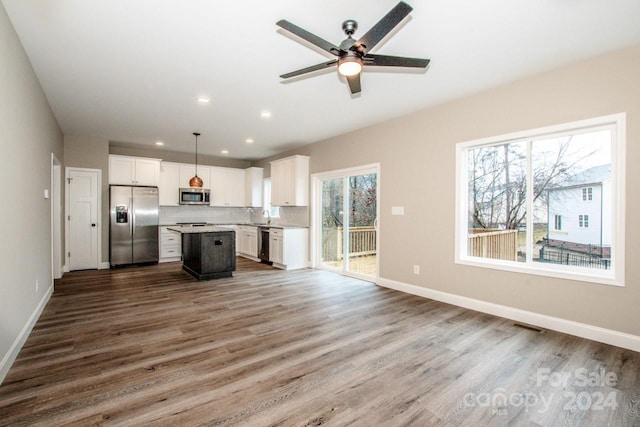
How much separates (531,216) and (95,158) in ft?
25.0

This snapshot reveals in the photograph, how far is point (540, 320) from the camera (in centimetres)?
322

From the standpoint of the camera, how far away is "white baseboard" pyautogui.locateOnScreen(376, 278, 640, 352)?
2.74 metres

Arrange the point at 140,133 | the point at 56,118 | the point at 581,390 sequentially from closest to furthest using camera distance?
the point at 581,390
the point at 56,118
the point at 140,133

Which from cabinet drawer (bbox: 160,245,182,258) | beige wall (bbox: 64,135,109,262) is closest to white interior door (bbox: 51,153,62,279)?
beige wall (bbox: 64,135,109,262)

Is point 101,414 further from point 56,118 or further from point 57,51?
point 56,118

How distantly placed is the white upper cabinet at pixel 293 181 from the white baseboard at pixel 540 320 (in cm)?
304

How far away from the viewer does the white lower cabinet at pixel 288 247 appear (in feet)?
20.6

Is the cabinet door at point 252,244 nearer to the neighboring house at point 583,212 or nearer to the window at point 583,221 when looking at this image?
the neighboring house at point 583,212

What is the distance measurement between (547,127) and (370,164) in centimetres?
249

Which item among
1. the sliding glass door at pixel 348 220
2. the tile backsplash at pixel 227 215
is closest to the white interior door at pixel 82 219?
the tile backsplash at pixel 227 215

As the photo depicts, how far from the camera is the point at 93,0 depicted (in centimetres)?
216

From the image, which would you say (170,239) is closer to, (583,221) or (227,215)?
(227,215)

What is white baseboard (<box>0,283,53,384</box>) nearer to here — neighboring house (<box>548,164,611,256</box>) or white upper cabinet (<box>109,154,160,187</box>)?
white upper cabinet (<box>109,154,160,187</box>)

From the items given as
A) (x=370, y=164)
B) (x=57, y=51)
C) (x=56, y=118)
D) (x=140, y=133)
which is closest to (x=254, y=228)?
(x=140, y=133)
